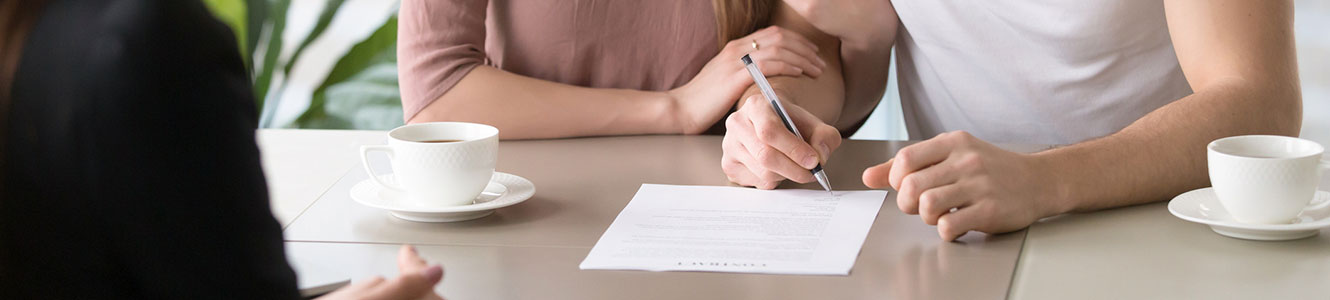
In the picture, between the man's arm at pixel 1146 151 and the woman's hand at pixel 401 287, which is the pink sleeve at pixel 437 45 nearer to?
the man's arm at pixel 1146 151

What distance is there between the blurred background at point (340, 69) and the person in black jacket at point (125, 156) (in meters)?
1.99

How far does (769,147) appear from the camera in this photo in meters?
1.10

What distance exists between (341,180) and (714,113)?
0.46 m

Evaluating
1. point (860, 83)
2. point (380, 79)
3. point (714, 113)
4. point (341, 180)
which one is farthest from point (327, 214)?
point (380, 79)

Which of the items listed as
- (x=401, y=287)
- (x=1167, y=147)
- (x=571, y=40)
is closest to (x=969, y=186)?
(x=1167, y=147)

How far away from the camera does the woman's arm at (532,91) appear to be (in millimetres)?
1413

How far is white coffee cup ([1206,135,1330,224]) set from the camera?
0.88 m

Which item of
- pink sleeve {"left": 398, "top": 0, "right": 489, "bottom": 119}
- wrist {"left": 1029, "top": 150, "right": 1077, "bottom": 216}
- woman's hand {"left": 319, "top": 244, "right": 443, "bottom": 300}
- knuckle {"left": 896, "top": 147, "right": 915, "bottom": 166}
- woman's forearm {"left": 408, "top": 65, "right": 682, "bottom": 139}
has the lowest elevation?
woman's forearm {"left": 408, "top": 65, "right": 682, "bottom": 139}

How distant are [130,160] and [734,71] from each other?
1010mm

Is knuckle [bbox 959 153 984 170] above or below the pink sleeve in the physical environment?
above

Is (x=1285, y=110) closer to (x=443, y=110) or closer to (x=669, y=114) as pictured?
(x=669, y=114)

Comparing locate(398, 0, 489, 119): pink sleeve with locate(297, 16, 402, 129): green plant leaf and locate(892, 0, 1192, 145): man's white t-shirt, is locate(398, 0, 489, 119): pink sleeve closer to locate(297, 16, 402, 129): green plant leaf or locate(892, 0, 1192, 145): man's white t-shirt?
locate(892, 0, 1192, 145): man's white t-shirt

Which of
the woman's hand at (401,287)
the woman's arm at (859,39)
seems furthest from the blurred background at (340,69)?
the woman's hand at (401,287)

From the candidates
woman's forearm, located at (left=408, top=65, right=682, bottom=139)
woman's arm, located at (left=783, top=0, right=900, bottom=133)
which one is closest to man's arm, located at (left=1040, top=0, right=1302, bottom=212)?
woman's arm, located at (left=783, top=0, right=900, bottom=133)
